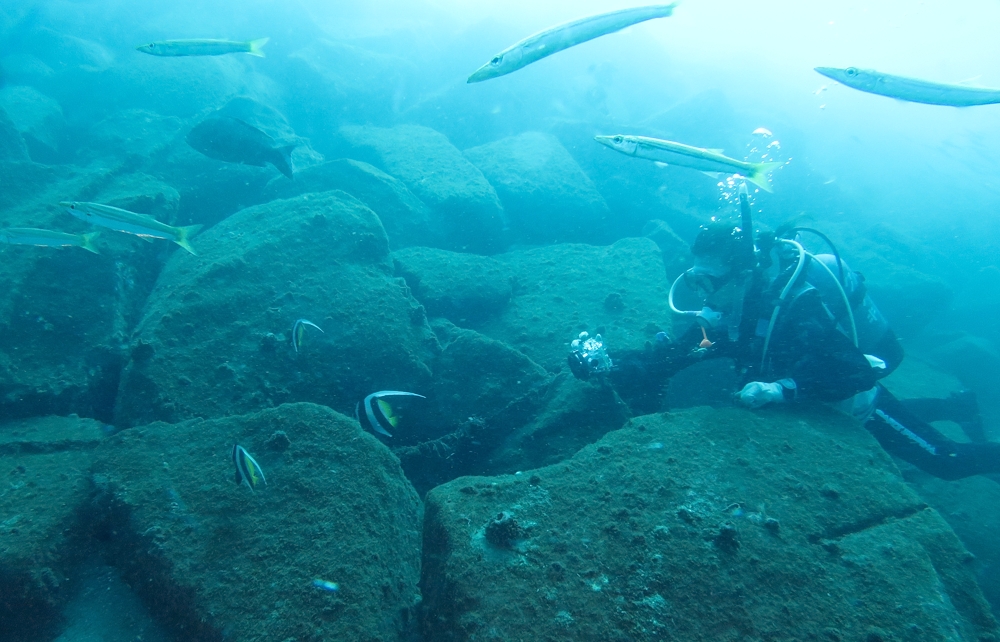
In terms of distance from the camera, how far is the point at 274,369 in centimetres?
451

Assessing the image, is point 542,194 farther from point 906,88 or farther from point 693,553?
point 693,553

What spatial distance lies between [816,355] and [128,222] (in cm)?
740

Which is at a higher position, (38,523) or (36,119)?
(38,523)

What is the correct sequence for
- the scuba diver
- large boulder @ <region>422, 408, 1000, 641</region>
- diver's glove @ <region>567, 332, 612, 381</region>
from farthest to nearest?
1. diver's glove @ <region>567, 332, 612, 381</region>
2. the scuba diver
3. large boulder @ <region>422, 408, 1000, 641</region>

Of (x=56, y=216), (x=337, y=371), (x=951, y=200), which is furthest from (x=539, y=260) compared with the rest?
(x=951, y=200)

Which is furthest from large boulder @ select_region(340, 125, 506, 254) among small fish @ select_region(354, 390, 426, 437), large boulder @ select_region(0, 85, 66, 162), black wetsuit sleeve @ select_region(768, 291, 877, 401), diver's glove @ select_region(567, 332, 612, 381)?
large boulder @ select_region(0, 85, 66, 162)

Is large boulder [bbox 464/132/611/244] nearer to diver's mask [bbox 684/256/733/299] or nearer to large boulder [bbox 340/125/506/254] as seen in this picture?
large boulder [bbox 340/125/506/254]

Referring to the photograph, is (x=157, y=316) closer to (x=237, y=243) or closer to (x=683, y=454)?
(x=237, y=243)

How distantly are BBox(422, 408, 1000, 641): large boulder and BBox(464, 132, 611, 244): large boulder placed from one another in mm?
7757

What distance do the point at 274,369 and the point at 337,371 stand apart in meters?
0.65

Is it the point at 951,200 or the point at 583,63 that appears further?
the point at 951,200

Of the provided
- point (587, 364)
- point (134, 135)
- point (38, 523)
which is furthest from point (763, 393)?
point (134, 135)

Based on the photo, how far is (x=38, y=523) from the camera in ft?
8.55

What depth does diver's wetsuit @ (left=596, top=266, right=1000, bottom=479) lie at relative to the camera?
13.3ft
